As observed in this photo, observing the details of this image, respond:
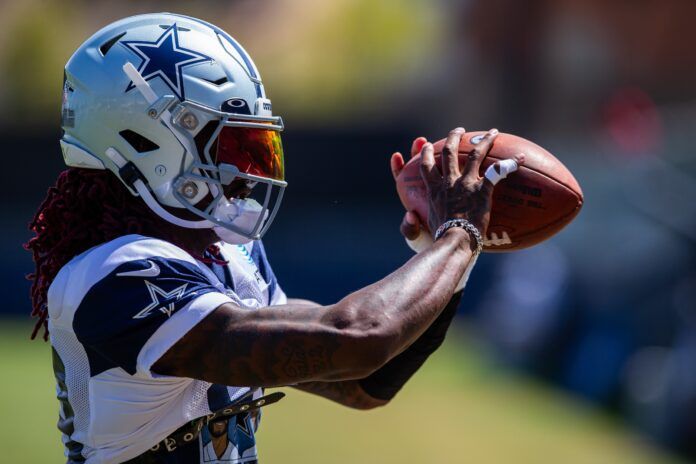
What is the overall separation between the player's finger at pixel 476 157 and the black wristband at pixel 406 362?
46 cm

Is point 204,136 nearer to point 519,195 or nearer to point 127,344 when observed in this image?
point 127,344

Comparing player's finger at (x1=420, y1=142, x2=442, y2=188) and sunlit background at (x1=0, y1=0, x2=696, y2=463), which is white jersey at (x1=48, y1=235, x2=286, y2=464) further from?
sunlit background at (x1=0, y1=0, x2=696, y2=463)

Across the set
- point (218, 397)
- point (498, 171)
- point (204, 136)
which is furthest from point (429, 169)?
point (218, 397)

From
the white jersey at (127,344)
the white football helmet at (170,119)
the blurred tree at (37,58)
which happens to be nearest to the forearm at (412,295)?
the white jersey at (127,344)

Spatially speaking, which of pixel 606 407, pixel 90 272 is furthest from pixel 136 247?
pixel 606 407

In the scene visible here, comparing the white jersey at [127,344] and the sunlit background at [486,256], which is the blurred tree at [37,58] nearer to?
the sunlit background at [486,256]

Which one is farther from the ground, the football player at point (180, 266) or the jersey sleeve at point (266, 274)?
the football player at point (180, 266)

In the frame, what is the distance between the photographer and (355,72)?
22.1m

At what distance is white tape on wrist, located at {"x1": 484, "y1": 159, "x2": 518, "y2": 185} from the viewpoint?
287cm

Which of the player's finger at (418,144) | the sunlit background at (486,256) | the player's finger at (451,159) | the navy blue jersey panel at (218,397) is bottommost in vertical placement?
the sunlit background at (486,256)

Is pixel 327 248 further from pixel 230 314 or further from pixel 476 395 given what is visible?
pixel 230 314

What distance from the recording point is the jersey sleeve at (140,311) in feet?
8.11

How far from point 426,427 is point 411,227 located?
18.5 feet

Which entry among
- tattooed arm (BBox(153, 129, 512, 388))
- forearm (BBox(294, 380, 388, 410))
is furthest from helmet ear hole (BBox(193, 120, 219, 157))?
forearm (BBox(294, 380, 388, 410))
